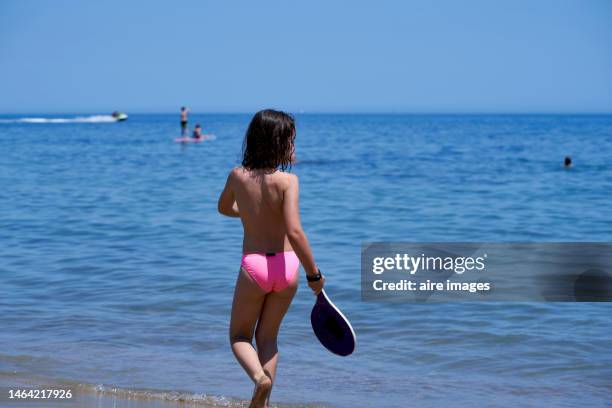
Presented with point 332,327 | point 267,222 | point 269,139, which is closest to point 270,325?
point 332,327

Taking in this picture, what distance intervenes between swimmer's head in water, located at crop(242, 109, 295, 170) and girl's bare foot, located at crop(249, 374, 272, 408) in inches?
45.0

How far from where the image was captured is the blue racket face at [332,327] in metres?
4.80

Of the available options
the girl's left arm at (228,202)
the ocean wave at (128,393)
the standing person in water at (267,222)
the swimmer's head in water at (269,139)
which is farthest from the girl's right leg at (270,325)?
the ocean wave at (128,393)

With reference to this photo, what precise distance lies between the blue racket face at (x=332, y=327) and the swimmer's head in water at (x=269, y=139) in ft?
2.61

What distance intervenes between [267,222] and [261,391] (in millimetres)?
912

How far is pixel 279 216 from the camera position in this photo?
4.59 metres

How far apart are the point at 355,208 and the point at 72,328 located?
34.9 ft

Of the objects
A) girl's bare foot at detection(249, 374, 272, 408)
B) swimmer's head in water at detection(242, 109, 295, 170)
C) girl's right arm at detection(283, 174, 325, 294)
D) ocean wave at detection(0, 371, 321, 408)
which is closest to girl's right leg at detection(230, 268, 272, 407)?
girl's bare foot at detection(249, 374, 272, 408)

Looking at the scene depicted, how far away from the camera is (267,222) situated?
4.60 m

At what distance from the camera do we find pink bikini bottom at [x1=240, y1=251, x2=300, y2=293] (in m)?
4.59

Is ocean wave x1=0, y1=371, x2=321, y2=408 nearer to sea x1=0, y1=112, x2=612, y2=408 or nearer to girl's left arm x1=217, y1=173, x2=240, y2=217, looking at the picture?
sea x1=0, y1=112, x2=612, y2=408

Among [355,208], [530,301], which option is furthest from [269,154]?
[355,208]

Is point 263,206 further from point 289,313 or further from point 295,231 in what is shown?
point 289,313

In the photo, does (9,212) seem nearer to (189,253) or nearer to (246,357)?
(189,253)
